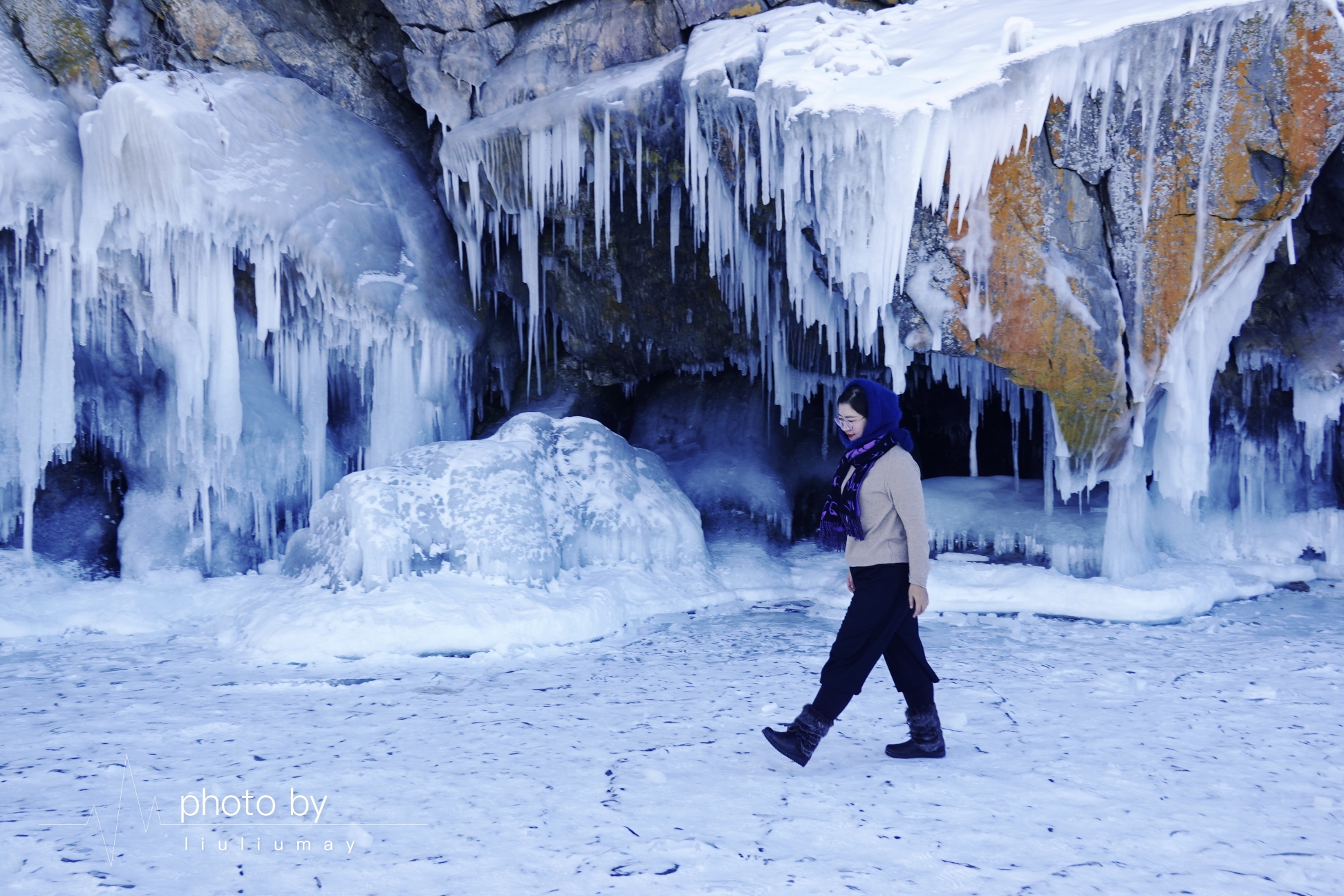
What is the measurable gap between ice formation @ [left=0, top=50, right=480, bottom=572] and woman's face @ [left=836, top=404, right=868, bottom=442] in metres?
5.45

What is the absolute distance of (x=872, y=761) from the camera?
2975mm

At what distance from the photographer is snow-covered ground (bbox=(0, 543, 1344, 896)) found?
220cm

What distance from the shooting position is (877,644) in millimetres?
2807

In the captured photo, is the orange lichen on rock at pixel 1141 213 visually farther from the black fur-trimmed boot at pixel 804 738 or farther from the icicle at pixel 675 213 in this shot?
the black fur-trimmed boot at pixel 804 738

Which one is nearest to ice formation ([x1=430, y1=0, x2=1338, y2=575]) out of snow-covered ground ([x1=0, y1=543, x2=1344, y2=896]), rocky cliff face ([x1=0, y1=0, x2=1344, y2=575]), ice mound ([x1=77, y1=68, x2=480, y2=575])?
rocky cliff face ([x1=0, y1=0, x2=1344, y2=575])

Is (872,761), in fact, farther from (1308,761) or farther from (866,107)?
(866,107)

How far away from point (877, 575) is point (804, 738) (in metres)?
0.57

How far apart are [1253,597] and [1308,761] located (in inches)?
160

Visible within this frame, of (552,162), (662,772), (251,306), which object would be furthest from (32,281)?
(662,772)

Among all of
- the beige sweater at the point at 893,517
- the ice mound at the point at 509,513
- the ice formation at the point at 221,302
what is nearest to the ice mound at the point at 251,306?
the ice formation at the point at 221,302

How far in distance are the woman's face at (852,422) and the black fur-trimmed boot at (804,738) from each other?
903 millimetres

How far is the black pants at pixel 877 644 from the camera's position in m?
2.79

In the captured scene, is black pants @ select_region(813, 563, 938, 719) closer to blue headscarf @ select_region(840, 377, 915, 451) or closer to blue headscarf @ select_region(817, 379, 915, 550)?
blue headscarf @ select_region(817, 379, 915, 550)

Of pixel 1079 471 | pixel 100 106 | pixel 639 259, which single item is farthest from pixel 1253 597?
pixel 100 106
